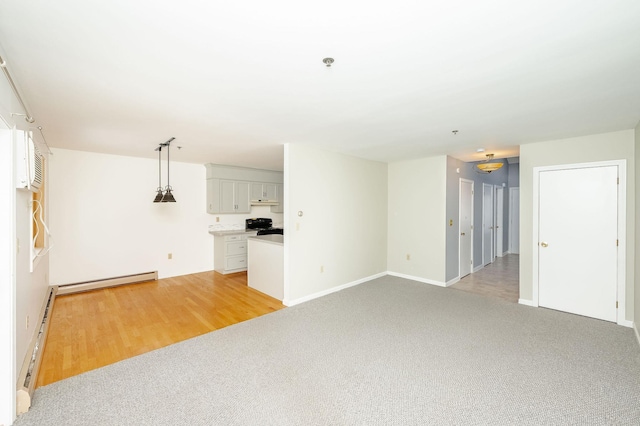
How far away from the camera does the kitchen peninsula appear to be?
14.0 ft

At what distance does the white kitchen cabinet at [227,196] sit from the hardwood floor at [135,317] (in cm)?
162

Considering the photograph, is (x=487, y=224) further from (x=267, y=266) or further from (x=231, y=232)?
(x=231, y=232)

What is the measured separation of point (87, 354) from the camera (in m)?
2.69

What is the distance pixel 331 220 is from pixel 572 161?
343 centimetres

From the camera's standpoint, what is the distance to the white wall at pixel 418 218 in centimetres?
502

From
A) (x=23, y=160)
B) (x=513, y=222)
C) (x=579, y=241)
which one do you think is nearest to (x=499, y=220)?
(x=513, y=222)

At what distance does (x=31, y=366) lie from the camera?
2.31m

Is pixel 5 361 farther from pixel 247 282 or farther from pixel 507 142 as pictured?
pixel 507 142

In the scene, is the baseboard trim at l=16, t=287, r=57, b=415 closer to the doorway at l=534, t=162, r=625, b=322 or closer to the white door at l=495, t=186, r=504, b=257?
the doorway at l=534, t=162, r=625, b=322

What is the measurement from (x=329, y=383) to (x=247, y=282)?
3.29m

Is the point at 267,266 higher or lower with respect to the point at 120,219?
lower

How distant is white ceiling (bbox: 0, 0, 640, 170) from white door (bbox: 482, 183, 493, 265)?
3.28 m

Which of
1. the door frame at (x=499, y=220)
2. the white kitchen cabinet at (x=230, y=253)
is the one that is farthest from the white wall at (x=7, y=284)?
the door frame at (x=499, y=220)

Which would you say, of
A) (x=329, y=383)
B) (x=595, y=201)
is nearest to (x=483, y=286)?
(x=595, y=201)
